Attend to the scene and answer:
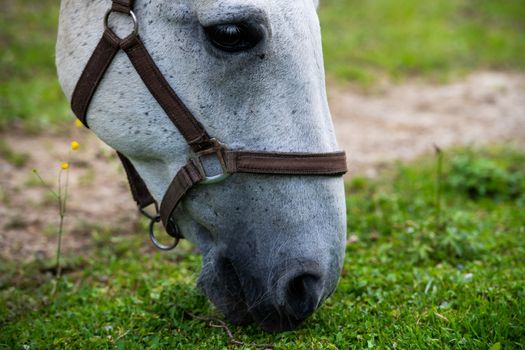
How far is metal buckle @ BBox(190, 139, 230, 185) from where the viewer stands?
1990 mm

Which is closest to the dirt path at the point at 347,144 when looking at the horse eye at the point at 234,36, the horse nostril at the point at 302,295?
the horse nostril at the point at 302,295

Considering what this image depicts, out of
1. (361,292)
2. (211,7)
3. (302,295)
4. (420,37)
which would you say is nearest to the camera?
(211,7)

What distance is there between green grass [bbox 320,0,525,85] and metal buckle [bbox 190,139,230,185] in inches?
225

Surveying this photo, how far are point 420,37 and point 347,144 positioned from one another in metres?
4.10

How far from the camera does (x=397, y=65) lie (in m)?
7.90

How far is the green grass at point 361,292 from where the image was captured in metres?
2.23

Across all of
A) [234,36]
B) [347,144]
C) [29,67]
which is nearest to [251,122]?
[234,36]

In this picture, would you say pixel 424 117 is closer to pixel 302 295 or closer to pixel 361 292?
pixel 361 292

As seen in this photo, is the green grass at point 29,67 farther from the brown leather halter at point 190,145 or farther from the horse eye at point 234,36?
the horse eye at point 234,36

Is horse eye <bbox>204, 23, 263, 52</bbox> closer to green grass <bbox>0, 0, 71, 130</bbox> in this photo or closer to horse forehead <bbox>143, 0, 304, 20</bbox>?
horse forehead <bbox>143, 0, 304, 20</bbox>

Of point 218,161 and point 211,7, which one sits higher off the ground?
point 211,7

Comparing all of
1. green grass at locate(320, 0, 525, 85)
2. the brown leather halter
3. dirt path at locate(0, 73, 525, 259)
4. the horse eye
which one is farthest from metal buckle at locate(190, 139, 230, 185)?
green grass at locate(320, 0, 525, 85)

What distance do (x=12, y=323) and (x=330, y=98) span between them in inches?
195

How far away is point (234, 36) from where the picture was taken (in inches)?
74.8
